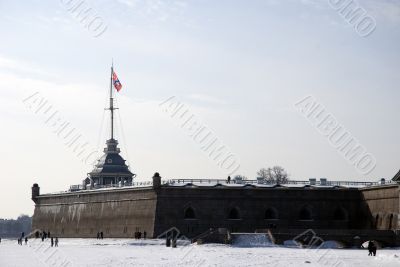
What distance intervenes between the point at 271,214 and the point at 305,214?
292cm

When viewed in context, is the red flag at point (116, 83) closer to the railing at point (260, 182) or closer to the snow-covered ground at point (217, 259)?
the railing at point (260, 182)

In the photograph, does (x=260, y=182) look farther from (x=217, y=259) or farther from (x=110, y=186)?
(x=217, y=259)

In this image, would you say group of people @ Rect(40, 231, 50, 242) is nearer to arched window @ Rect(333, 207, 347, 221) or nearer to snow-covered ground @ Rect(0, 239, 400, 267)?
arched window @ Rect(333, 207, 347, 221)

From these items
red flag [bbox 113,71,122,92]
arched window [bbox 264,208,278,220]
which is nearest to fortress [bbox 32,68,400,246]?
arched window [bbox 264,208,278,220]

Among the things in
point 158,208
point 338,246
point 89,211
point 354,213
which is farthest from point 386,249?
point 89,211

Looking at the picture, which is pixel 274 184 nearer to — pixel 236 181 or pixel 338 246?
pixel 236 181

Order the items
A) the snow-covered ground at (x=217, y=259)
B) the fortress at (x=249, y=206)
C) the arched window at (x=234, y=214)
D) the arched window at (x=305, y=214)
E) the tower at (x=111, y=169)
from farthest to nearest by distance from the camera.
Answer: the tower at (x=111, y=169) → the arched window at (x=305, y=214) → the arched window at (x=234, y=214) → the fortress at (x=249, y=206) → the snow-covered ground at (x=217, y=259)

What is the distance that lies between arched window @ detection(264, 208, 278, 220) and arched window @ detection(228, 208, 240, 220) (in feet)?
7.98

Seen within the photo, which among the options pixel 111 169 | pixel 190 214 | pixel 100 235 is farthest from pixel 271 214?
pixel 111 169

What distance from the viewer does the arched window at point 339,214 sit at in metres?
84.7

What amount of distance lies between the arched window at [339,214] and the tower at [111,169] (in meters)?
30.1

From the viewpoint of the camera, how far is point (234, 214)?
83875mm

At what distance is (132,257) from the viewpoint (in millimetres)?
55781

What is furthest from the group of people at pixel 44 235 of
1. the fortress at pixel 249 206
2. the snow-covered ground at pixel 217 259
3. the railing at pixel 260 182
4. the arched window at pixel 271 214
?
the snow-covered ground at pixel 217 259
